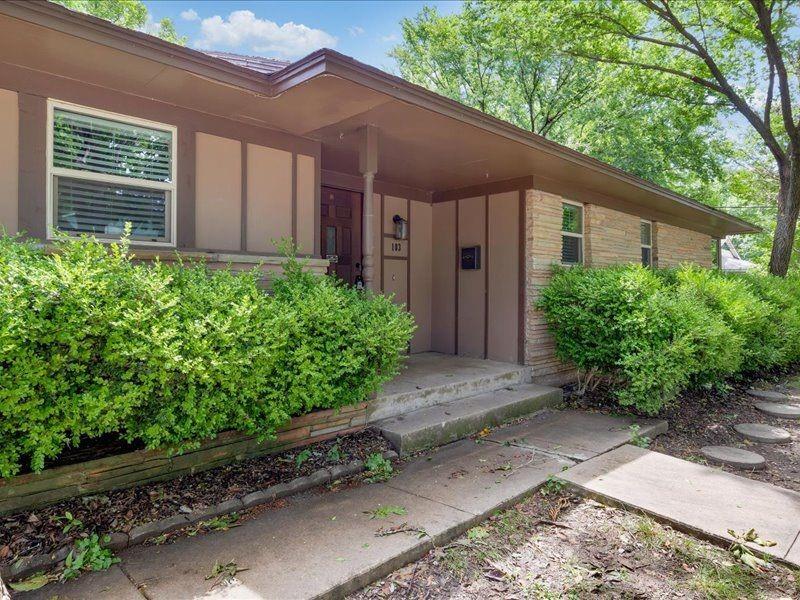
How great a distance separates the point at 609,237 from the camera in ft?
25.4

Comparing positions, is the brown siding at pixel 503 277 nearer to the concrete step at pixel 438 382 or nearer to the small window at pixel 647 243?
the concrete step at pixel 438 382

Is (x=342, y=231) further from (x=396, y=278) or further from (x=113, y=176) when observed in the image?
(x=113, y=176)

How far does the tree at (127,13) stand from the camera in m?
16.3

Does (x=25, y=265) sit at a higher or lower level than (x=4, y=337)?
higher

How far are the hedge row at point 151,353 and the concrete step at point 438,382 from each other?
0.82 meters

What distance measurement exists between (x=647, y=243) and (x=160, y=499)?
8.91m

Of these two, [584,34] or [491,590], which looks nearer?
[491,590]

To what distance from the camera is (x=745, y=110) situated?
10438mm

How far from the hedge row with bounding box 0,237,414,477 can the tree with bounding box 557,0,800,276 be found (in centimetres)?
987

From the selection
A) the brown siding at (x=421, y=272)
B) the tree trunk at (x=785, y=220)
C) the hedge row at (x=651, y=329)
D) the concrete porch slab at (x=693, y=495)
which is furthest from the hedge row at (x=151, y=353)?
the tree trunk at (x=785, y=220)

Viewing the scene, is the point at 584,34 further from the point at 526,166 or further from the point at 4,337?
the point at 4,337

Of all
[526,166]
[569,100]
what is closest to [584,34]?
[569,100]

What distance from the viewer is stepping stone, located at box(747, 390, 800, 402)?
20.6 ft

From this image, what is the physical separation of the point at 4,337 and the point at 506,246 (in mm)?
5423
